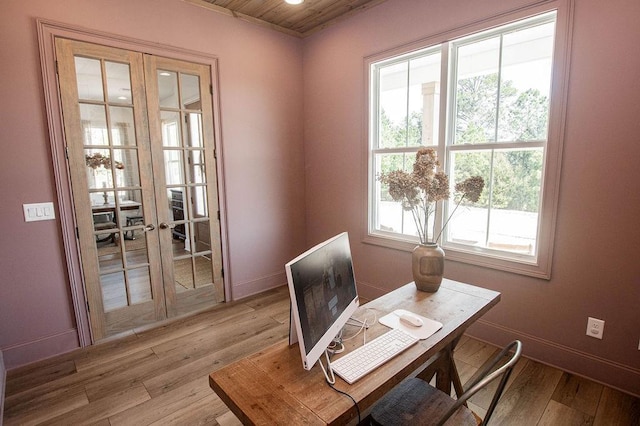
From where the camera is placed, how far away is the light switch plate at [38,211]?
238cm

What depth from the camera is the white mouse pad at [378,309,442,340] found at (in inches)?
56.4

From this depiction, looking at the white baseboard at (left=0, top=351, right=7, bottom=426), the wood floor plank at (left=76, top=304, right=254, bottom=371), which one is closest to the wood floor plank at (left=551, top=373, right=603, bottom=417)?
the wood floor plank at (left=76, top=304, right=254, bottom=371)

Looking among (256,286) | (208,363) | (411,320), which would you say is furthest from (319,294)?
(256,286)

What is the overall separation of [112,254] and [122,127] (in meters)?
1.06

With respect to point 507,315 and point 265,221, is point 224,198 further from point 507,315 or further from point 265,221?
point 507,315

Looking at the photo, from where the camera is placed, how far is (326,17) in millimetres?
3379

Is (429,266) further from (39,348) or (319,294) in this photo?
(39,348)

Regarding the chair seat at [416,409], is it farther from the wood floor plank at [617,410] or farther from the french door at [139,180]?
the french door at [139,180]

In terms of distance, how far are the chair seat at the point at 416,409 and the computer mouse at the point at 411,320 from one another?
268mm

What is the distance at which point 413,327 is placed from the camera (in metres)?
1.48

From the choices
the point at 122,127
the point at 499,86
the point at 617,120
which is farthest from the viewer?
the point at 122,127

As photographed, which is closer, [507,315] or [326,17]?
[507,315]

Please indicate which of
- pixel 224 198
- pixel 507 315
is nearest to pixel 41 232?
pixel 224 198

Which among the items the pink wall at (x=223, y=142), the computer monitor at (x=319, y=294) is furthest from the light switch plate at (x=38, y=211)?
the computer monitor at (x=319, y=294)
